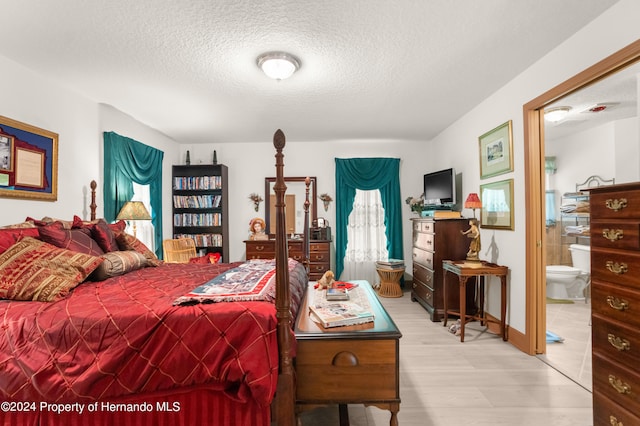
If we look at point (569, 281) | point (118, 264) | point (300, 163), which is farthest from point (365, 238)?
point (118, 264)

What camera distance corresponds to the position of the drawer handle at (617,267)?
4.81ft

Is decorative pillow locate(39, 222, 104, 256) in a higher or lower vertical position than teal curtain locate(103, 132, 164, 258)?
lower

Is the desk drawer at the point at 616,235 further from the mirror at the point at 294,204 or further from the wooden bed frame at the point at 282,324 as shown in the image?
the mirror at the point at 294,204

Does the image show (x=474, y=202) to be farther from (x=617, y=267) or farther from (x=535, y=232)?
(x=617, y=267)

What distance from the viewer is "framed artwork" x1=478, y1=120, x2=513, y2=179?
119 inches

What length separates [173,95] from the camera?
3262mm

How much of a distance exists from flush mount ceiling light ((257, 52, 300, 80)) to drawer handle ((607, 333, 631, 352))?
2.68 metres

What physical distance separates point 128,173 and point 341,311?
11.2 feet

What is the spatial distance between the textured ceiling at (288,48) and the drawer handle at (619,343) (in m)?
1.93

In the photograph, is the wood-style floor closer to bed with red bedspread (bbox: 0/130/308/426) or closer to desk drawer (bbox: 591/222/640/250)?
bed with red bedspread (bbox: 0/130/308/426)

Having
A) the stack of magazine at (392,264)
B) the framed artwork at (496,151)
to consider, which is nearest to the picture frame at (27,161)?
the stack of magazine at (392,264)

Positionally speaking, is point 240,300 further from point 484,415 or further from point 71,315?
point 484,415

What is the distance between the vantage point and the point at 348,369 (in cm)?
150

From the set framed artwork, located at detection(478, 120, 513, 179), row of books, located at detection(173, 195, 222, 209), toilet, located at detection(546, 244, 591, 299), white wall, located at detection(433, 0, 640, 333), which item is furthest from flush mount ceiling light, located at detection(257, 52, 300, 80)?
toilet, located at detection(546, 244, 591, 299)
